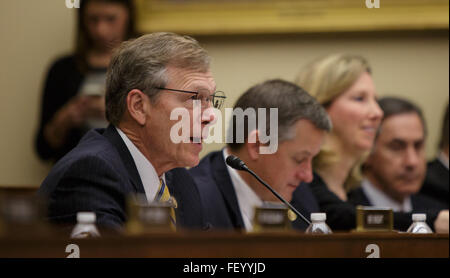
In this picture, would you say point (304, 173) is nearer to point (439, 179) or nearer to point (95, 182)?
point (95, 182)

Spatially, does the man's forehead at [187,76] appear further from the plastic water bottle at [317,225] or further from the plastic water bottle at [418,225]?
the plastic water bottle at [418,225]

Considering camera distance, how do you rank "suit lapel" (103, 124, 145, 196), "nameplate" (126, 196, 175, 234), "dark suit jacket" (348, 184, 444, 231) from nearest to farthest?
1. "nameplate" (126, 196, 175, 234)
2. "suit lapel" (103, 124, 145, 196)
3. "dark suit jacket" (348, 184, 444, 231)

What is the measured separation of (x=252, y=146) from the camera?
2877mm

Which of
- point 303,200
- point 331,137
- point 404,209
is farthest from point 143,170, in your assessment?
point 404,209

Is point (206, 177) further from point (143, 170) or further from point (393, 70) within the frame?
point (393, 70)

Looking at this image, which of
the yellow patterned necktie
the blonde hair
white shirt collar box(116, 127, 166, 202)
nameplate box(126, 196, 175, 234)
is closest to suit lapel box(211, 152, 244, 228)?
the yellow patterned necktie

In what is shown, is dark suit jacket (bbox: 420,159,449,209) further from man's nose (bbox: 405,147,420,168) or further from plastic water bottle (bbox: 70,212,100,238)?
plastic water bottle (bbox: 70,212,100,238)

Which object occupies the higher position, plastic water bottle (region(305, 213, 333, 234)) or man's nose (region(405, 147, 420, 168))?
man's nose (region(405, 147, 420, 168))

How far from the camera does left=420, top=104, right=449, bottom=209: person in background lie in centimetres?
374

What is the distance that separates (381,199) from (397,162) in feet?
0.73

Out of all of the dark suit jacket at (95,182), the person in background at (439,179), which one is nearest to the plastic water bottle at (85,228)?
the dark suit jacket at (95,182)

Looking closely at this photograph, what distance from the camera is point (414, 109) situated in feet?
12.9

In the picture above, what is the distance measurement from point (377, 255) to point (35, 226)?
905 mm

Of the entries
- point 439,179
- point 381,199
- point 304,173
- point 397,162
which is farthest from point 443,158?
point 304,173
